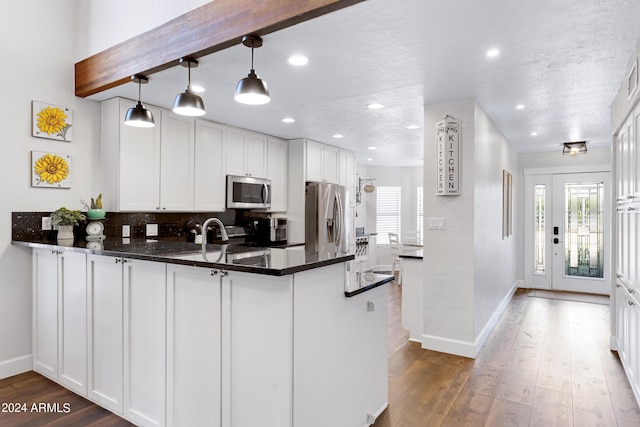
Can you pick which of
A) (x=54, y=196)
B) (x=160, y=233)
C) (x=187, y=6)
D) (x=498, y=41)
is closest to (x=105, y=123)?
(x=54, y=196)

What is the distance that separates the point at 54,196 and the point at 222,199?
1.66 meters

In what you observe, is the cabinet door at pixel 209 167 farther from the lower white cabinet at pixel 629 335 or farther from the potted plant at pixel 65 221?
the lower white cabinet at pixel 629 335

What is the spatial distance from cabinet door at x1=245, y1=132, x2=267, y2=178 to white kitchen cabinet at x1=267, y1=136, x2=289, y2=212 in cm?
9

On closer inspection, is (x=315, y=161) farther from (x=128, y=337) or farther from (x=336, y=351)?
(x=336, y=351)

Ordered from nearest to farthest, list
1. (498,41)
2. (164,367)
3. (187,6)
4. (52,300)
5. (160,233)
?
1. (164,367)
2. (498,41)
3. (187,6)
4. (52,300)
5. (160,233)

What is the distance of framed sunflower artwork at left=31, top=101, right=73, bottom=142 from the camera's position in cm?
320

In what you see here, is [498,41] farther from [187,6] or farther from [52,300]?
[52,300]

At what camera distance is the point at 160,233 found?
4.15 meters

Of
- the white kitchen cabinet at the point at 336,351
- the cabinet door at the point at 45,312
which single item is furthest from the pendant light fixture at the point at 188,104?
the cabinet door at the point at 45,312

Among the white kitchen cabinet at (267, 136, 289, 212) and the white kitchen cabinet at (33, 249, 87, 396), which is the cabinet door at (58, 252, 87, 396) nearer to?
the white kitchen cabinet at (33, 249, 87, 396)

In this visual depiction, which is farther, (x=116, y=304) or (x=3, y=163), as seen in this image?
(x=3, y=163)

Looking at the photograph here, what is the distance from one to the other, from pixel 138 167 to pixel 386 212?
5912 millimetres

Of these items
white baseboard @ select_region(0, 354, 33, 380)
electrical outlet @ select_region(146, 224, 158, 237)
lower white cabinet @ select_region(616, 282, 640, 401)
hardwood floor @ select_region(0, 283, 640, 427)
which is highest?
electrical outlet @ select_region(146, 224, 158, 237)

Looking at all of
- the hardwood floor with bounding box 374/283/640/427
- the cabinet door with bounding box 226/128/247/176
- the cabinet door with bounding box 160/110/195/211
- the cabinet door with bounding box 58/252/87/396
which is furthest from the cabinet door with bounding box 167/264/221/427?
the cabinet door with bounding box 226/128/247/176
